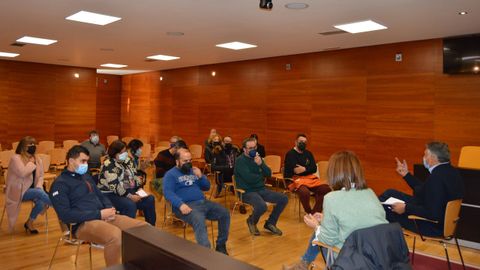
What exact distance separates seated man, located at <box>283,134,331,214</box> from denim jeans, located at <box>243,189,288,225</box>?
1.73 feet

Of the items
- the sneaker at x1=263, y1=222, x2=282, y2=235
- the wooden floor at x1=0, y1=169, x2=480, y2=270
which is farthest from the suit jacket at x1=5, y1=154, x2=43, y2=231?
the sneaker at x1=263, y1=222, x2=282, y2=235

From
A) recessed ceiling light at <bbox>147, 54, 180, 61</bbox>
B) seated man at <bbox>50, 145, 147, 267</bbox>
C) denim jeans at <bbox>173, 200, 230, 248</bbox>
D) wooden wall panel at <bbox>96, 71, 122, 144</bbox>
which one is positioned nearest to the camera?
seated man at <bbox>50, 145, 147, 267</bbox>

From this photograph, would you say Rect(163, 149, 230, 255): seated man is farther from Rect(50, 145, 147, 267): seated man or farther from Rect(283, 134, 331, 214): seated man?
Rect(283, 134, 331, 214): seated man

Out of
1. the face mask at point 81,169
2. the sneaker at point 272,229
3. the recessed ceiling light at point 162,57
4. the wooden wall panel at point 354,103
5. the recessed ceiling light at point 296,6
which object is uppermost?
the recessed ceiling light at point 162,57

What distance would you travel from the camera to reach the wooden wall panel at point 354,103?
7016 mm

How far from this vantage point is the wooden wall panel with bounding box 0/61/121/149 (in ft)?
38.5

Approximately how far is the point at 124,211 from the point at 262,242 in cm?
188

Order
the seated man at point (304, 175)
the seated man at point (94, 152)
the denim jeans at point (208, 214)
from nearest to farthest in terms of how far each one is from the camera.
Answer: the denim jeans at point (208, 214) → the seated man at point (304, 175) → the seated man at point (94, 152)

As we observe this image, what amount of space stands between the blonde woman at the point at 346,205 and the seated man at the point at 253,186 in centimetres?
261

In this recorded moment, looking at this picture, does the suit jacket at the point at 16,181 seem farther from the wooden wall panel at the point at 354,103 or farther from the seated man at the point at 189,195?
the wooden wall panel at the point at 354,103

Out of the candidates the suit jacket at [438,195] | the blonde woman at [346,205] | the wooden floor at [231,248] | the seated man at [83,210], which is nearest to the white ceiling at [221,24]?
the suit jacket at [438,195]

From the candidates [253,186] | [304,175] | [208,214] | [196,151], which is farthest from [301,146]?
[196,151]

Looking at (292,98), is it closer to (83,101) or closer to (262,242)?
(262,242)

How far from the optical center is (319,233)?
9.98 ft
